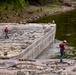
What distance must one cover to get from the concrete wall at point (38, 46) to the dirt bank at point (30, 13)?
23.4 m

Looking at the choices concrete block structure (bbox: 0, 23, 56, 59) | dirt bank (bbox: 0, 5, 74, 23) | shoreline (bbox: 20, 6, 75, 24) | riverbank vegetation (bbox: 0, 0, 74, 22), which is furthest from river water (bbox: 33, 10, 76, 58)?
riverbank vegetation (bbox: 0, 0, 74, 22)

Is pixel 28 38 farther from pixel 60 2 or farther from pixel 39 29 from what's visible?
pixel 60 2

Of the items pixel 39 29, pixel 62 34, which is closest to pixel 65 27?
pixel 62 34

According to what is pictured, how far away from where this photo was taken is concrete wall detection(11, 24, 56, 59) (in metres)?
41.0

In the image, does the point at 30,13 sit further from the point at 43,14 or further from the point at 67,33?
the point at 67,33

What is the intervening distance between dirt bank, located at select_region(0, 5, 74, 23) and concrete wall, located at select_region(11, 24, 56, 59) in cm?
2340

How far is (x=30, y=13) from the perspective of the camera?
91.5 metres

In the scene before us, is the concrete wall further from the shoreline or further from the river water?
the shoreline

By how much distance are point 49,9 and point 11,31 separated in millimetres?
46308

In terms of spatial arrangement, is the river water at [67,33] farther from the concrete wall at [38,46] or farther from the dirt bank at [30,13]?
the dirt bank at [30,13]

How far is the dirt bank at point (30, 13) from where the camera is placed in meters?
81.1

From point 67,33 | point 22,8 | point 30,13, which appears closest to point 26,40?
point 67,33

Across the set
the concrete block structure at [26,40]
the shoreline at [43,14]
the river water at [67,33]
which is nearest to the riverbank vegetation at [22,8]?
the shoreline at [43,14]

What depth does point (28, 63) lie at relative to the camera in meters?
34.0
